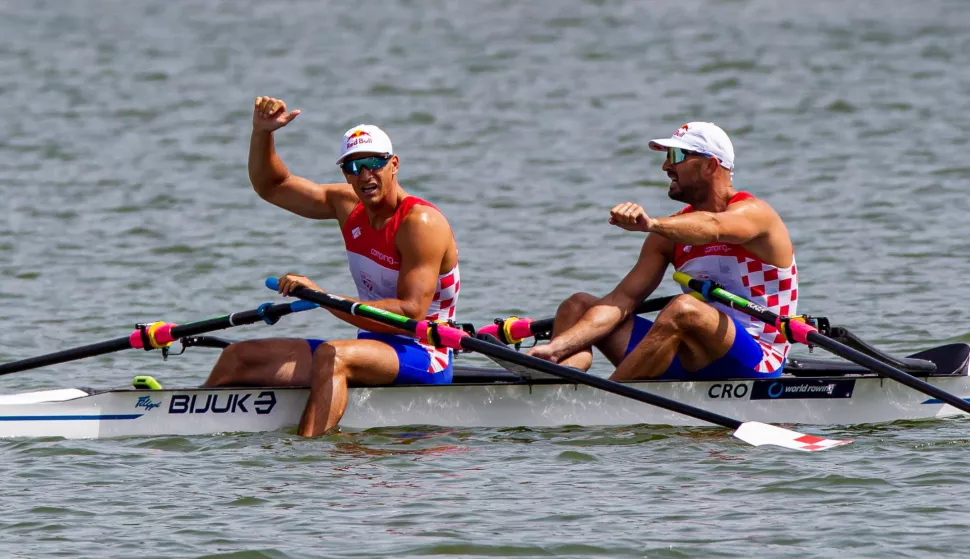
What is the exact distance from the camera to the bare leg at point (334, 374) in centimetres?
957

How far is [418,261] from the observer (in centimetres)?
959

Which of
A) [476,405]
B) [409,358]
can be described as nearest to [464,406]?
[476,405]

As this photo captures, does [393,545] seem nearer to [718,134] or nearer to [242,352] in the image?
[242,352]

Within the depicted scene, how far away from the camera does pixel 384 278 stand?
9.95 meters

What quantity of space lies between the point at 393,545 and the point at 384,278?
2.56 m

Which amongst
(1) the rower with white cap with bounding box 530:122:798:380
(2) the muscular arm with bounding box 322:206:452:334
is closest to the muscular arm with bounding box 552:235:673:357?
(1) the rower with white cap with bounding box 530:122:798:380

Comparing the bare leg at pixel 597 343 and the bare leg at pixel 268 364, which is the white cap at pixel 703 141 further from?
the bare leg at pixel 268 364

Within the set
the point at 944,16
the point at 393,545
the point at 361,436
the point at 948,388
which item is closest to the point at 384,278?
the point at 361,436

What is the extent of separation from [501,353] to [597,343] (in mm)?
938

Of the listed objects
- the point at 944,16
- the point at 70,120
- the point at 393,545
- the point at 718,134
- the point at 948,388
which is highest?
the point at 944,16

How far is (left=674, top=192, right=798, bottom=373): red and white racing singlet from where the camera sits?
9.94m

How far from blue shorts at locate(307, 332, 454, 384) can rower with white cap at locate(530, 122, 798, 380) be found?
683 mm

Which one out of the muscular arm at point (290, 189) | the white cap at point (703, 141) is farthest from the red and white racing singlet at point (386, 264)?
the white cap at point (703, 141)

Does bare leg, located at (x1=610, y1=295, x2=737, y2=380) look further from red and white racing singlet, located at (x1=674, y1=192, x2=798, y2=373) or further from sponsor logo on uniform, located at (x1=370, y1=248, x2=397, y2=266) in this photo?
sponsor logo on uniform, located at (x1=370, y1=248, x2=397, y2=266)
